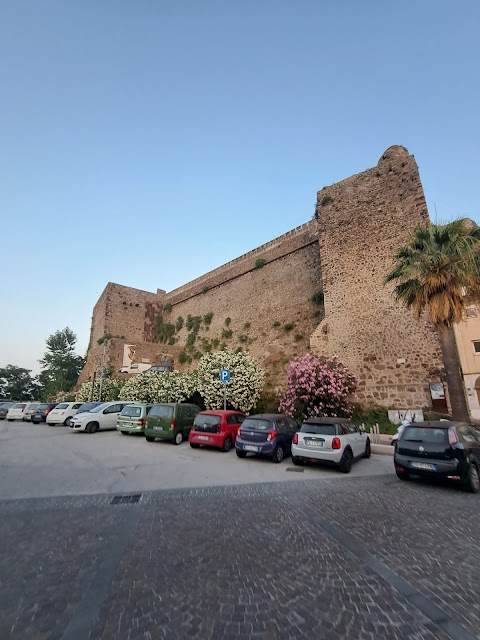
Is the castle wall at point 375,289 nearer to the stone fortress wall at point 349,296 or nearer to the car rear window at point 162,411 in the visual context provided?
the stone fortress wall at point 349,296

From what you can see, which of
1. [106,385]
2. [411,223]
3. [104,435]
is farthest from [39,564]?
[106,385]

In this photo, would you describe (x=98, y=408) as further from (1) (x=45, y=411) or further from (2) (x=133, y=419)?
(1) (x=45, y=411)


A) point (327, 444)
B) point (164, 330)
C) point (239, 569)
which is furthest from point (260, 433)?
point (164, 330)

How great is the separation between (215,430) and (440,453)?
6.84 m

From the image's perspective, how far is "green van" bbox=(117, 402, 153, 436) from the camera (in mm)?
14461

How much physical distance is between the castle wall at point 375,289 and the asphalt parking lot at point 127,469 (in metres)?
5.12

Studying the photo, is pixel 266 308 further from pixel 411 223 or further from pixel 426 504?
pixel 426 504

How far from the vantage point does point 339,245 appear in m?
17.9

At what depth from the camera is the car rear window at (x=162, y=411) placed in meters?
12.9

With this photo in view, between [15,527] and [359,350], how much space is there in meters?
14.6

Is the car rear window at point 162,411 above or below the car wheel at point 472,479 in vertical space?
above

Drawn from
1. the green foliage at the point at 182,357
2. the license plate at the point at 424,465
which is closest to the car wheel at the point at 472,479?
the license plate at the point at 424,465

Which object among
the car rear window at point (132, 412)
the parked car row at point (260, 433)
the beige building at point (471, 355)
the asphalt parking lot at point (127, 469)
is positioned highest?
the beige building at point (471, 355)

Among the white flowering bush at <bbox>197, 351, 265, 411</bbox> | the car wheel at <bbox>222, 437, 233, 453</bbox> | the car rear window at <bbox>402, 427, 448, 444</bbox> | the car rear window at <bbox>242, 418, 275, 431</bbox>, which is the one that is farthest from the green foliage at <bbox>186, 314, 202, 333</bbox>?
the car rear window at <bbox>402, 427, 448, 444</bbox>
